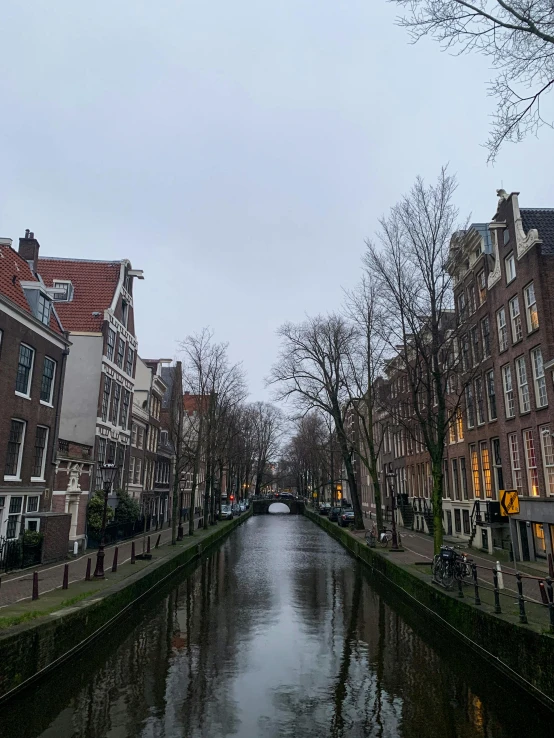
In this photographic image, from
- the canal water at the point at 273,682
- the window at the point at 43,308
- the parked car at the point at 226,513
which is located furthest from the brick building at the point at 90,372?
the parked car at the point at 226,513

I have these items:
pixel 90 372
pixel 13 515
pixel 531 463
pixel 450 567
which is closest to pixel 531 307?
pixel 531 463

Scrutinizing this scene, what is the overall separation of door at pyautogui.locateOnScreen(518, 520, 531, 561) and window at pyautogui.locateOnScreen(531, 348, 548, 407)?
5431 mm

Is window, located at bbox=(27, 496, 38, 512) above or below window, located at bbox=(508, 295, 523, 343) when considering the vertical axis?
below

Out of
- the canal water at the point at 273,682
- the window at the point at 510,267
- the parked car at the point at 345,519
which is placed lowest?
the canal water at the point at 273,682

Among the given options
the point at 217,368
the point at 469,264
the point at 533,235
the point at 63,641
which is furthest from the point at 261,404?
the point at 63,641

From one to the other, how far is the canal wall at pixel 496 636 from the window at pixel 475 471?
41.0 ft

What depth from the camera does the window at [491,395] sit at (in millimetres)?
28631

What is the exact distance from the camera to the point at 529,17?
26.6 feet

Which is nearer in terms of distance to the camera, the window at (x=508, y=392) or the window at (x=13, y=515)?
the window at (x=13, y=515)

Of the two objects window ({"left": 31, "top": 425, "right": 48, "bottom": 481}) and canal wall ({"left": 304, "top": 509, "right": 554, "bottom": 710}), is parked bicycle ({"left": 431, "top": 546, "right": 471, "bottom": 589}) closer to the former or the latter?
canal wall ({"left": 304, "top": 509, "right": 554, "bottom": 710})

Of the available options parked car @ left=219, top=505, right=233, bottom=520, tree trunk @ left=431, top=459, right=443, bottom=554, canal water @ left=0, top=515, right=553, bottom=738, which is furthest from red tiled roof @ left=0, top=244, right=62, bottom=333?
parked car @ left=219, top=505, right=233, bottom=520

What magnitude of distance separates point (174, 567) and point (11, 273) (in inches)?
631

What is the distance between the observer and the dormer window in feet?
111

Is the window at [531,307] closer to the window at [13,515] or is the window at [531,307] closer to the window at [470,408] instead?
the window at [470,408]
